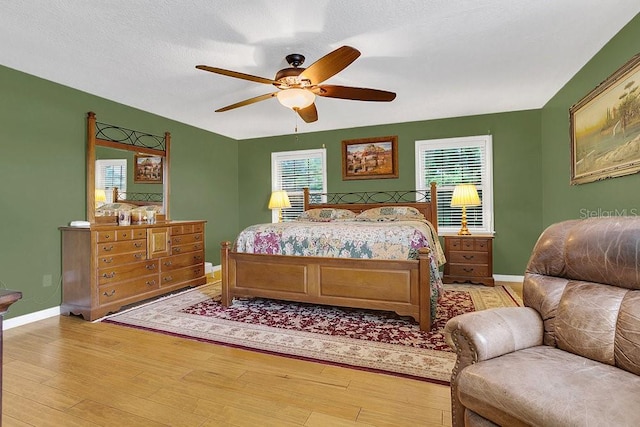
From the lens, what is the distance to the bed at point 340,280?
116 inches

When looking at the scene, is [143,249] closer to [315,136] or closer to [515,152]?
[315,136]

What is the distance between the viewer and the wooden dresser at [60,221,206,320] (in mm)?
3398

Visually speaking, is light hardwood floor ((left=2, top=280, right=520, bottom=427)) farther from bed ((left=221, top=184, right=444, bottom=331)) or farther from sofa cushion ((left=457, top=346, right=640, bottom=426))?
bed ((left=221, top=184, right=444, bottom=331))

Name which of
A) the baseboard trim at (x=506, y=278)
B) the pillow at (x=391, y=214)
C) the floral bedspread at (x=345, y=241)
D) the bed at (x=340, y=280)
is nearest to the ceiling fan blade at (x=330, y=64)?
the floral bedspread at (x=345, y=241)

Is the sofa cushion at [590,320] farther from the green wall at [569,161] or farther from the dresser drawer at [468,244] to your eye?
the dresser drawer at [468,244]

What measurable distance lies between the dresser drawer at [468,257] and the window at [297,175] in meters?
2.42

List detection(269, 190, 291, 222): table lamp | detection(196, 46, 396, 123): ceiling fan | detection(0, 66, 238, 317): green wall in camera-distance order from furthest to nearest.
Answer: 1. detection(269, 190, 291, 222): table lamp
2. detection(0, 66, 238, 317): green wall
3. detection(196, 46, 396, 123): ceiling fan

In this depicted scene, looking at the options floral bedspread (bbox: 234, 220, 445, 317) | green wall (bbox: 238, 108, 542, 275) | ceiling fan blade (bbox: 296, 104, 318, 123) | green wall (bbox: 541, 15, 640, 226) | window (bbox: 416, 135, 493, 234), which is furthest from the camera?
window (bbox: 416, 135, 493, 234)

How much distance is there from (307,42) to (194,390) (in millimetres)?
2751

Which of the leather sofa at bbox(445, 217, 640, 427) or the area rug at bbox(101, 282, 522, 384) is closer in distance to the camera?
the leather sofa at bbox(445, 217, 640, 427)

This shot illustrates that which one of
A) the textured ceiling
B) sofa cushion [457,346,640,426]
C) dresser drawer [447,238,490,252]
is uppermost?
the textured ceiling

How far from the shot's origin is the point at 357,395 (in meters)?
1.96

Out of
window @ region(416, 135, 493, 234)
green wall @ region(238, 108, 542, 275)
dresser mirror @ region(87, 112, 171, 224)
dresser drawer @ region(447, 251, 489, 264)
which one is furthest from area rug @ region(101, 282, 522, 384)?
dresser mirror @ region(87, 112, 171, 224)

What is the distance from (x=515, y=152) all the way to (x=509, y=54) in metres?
2.19
